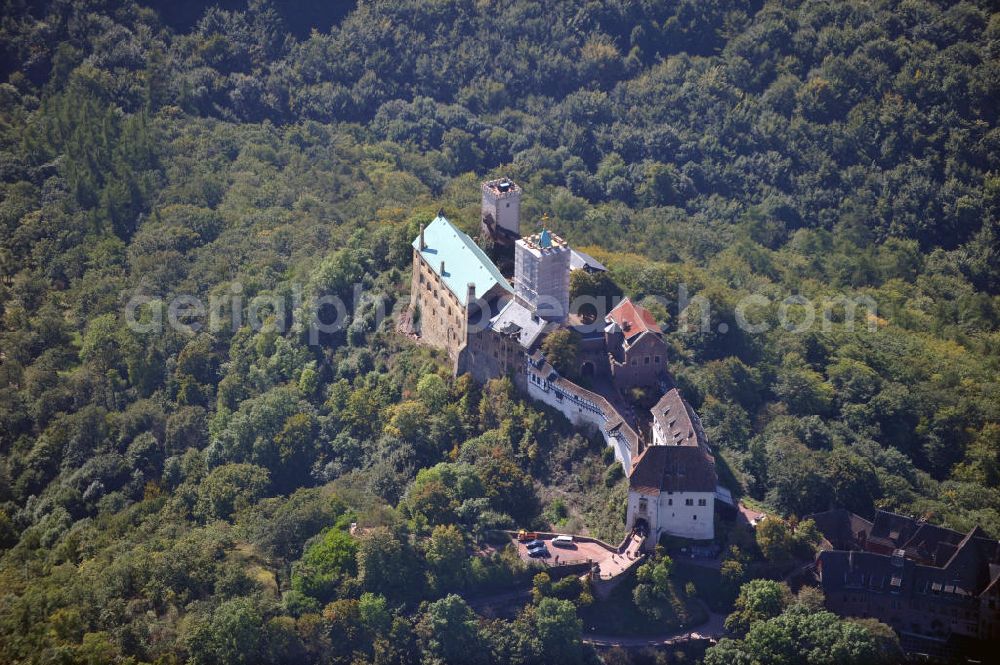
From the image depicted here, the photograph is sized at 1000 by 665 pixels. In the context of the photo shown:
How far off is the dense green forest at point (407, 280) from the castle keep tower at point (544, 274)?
6677 millimetres

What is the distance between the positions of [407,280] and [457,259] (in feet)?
33.2

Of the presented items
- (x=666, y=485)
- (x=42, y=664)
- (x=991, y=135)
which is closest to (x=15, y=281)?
(x=42, y=664)

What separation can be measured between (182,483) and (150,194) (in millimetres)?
45438

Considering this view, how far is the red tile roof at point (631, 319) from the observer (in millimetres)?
83500

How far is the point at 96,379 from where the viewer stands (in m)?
104

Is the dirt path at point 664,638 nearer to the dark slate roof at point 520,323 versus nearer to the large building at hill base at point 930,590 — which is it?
the large building at hill base at point 930,590

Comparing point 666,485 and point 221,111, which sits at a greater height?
point 221,111

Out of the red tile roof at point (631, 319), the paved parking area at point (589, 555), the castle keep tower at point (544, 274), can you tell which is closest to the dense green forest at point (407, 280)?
the paved parking area at point (589, 555)

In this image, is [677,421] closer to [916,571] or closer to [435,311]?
[916,571]

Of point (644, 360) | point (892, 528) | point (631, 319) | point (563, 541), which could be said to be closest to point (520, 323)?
point (631, 319)

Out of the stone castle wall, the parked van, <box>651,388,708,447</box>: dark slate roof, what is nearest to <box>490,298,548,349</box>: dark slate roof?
the stone castle wall

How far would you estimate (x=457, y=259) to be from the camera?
92125 millimetres

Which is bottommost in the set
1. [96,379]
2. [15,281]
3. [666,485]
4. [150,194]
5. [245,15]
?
[666,485]

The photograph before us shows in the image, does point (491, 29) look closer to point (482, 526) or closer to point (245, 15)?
point (245, 15)
